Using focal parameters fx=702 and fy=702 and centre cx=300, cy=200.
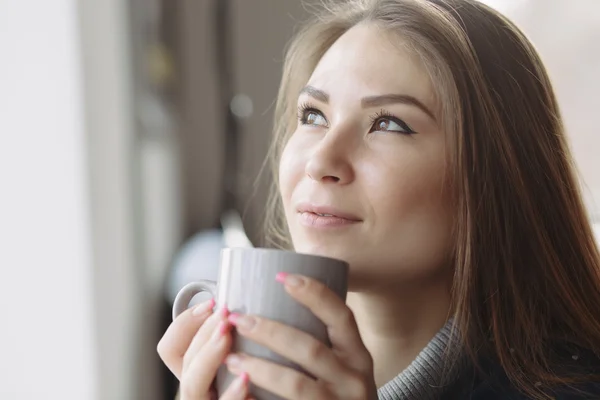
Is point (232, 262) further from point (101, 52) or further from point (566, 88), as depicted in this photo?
point (566, 88)

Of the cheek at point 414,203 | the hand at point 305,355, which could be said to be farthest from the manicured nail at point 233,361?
the cheek at point 414,203

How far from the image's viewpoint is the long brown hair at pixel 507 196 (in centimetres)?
80

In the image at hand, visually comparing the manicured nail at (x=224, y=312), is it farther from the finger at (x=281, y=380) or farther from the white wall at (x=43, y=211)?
the white wall at (x=43, y=211)

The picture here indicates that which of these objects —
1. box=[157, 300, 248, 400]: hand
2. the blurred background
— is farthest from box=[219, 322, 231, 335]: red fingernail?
the blurred background

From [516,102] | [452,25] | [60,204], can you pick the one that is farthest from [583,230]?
[60,204]

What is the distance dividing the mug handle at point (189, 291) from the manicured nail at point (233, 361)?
0.07 meters


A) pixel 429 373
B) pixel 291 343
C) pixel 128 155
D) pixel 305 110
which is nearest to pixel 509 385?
pixel 429 373

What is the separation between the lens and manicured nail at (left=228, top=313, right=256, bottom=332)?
1.99ft

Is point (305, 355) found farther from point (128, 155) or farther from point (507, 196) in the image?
point (128, 155)

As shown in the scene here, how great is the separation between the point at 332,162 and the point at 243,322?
228 millimetres

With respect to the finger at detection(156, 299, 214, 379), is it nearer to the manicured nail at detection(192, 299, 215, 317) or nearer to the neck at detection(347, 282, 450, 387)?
the manicured nail at detection(192, 299, 215, 317)

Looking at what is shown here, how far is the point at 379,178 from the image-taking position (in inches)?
30.1

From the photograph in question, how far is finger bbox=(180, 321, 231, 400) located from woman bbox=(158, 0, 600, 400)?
0.09 ft

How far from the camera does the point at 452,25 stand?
0.82 meters
